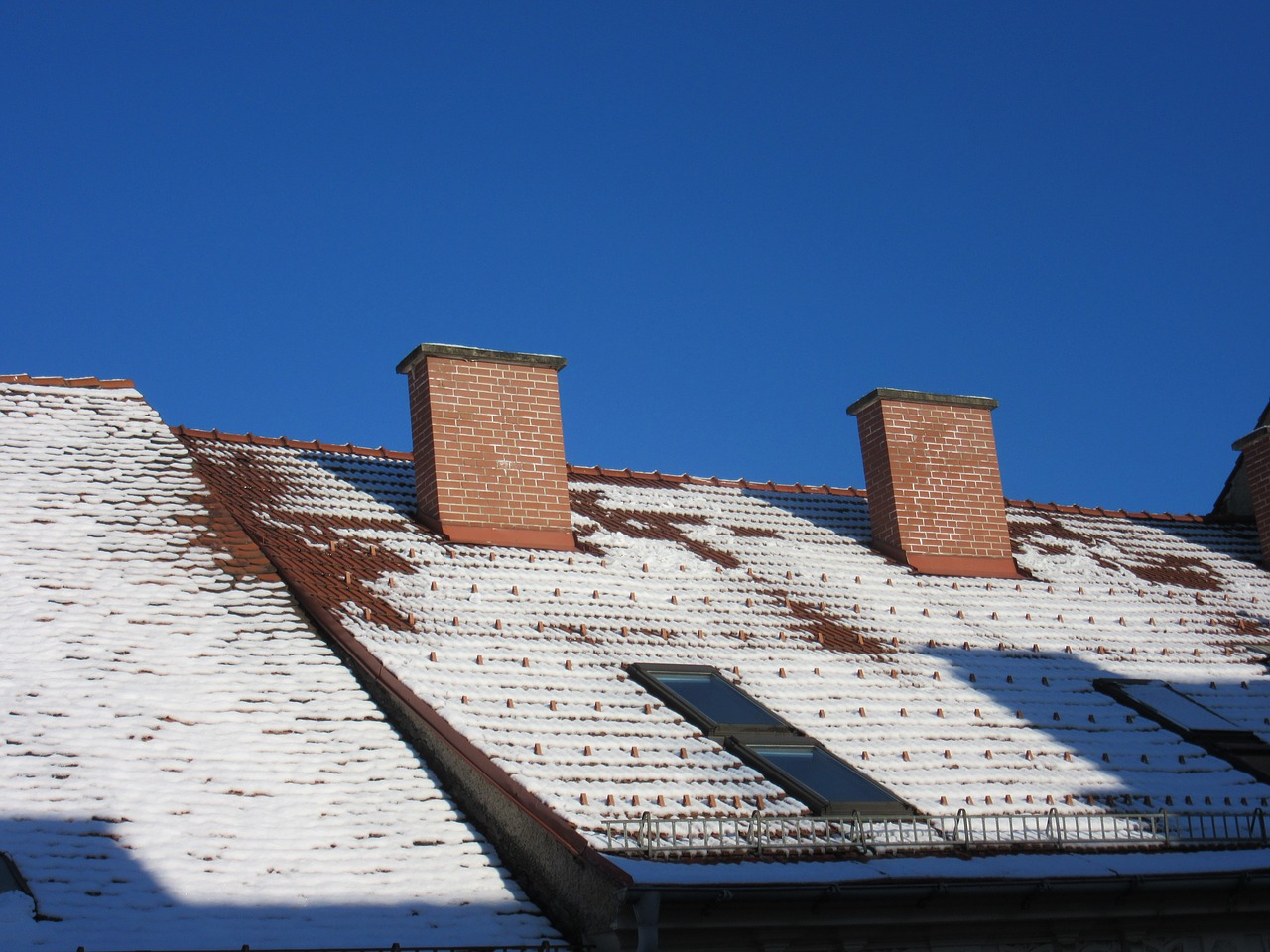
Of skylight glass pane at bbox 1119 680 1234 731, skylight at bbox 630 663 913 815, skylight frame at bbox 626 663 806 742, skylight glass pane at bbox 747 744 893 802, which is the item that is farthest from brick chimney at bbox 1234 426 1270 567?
skylight glass pane at bbox 747 744 893 802

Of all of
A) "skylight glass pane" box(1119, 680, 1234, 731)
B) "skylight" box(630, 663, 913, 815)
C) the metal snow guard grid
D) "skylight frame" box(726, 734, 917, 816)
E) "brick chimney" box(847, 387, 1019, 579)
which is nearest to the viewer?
the metal snow guard grid

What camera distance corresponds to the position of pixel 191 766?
7902 mm

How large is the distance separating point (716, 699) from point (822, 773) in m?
1.02

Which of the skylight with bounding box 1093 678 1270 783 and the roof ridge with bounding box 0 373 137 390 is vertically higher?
the roof ridge with bounding box 0 373 137 390

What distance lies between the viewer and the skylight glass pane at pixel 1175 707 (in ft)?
37.3

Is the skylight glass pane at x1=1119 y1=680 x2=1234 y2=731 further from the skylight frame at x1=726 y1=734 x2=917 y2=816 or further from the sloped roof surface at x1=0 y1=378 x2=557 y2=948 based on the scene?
the sloped roof surface at x1=0 y1=378 x2=557 y2=948

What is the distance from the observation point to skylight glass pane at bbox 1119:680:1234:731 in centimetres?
1138

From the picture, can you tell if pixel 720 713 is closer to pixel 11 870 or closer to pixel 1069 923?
pixel 1069 923

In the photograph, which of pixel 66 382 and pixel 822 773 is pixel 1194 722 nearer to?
pixel 822 773

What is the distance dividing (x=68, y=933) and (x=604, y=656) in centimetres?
450

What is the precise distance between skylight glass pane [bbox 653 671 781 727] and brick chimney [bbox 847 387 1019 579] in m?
4.40

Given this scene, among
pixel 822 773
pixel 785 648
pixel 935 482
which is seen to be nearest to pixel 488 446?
pixel 785 648

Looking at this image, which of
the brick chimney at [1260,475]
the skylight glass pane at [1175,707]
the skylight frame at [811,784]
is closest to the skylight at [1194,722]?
the skylight glass pane at [1175,707]

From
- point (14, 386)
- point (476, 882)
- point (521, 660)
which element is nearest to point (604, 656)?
point (521, 660)
